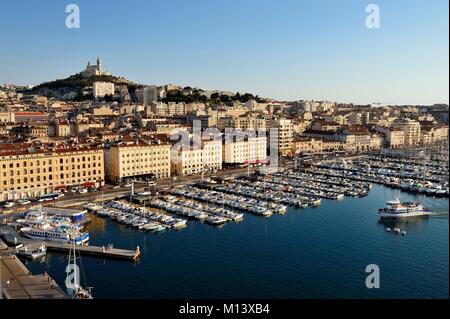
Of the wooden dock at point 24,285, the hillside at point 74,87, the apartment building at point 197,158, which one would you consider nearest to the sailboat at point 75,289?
the wooden dock at point 24,285

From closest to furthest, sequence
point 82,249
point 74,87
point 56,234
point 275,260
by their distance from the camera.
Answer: point 275,260
point 82,249
point 56,234
point 74,87

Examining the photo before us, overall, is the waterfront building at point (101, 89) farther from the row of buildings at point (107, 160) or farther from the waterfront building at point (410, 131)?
the row of buildings at point (107, 160)

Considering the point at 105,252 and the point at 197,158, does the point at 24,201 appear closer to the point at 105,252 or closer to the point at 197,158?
the point at 105,252

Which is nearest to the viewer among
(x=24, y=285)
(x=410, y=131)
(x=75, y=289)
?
(x=24, y=285)

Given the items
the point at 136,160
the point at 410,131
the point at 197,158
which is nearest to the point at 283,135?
the point at 197,158

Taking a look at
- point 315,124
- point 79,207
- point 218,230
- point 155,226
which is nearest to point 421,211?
point 218,230
